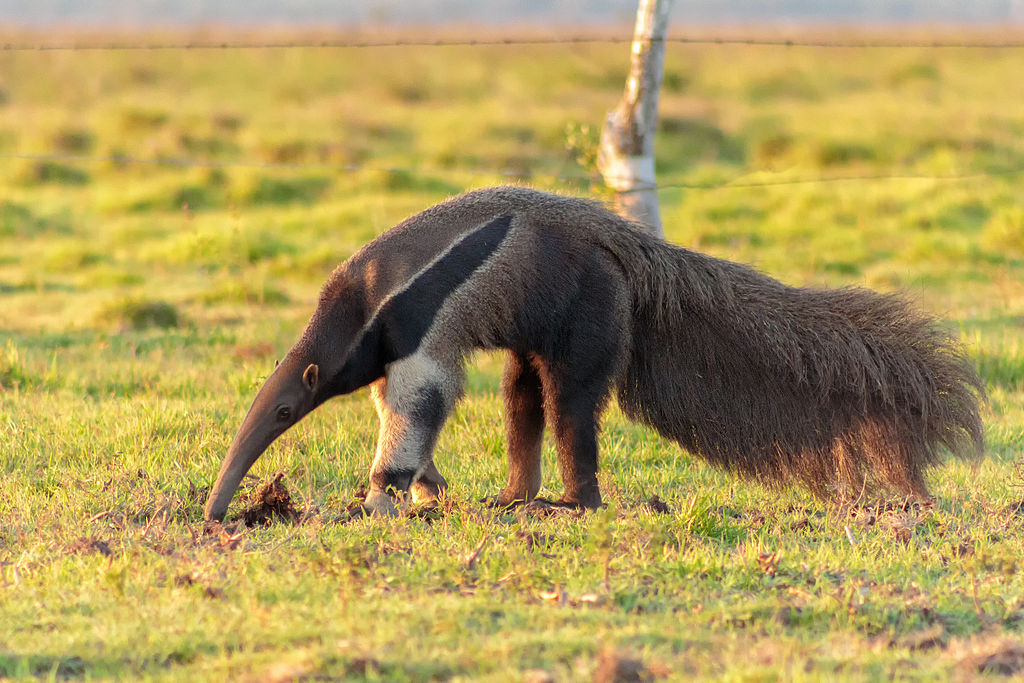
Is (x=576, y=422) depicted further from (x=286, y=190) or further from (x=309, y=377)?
(x=286, y=190)

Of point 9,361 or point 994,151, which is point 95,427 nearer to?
point 9,361

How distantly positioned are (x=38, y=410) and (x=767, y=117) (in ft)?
69.4

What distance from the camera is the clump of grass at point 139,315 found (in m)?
10.2

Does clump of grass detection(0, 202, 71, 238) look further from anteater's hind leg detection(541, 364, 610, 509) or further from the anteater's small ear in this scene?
anteater's hind leg detection(541, 364, 610, 509)

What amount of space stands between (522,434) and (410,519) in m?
0.78

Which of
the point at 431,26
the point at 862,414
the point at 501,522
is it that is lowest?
the point at 501,522

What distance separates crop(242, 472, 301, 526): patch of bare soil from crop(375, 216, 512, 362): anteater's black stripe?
84cm

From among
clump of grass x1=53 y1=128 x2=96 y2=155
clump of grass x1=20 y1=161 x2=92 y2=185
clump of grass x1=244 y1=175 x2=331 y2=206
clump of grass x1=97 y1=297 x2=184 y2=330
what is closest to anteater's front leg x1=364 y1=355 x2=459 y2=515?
clump of grass x1=97 y1=297 x2=184 y2=330

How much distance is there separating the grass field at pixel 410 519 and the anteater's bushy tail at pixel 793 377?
0.29 m

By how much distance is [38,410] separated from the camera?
7047 millimetres

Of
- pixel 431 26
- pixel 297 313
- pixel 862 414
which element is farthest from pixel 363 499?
pixel 431 26

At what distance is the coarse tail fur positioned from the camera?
200 inches

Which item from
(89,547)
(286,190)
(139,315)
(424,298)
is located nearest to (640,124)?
(424,298)

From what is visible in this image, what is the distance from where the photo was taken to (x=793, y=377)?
17.6 ft
